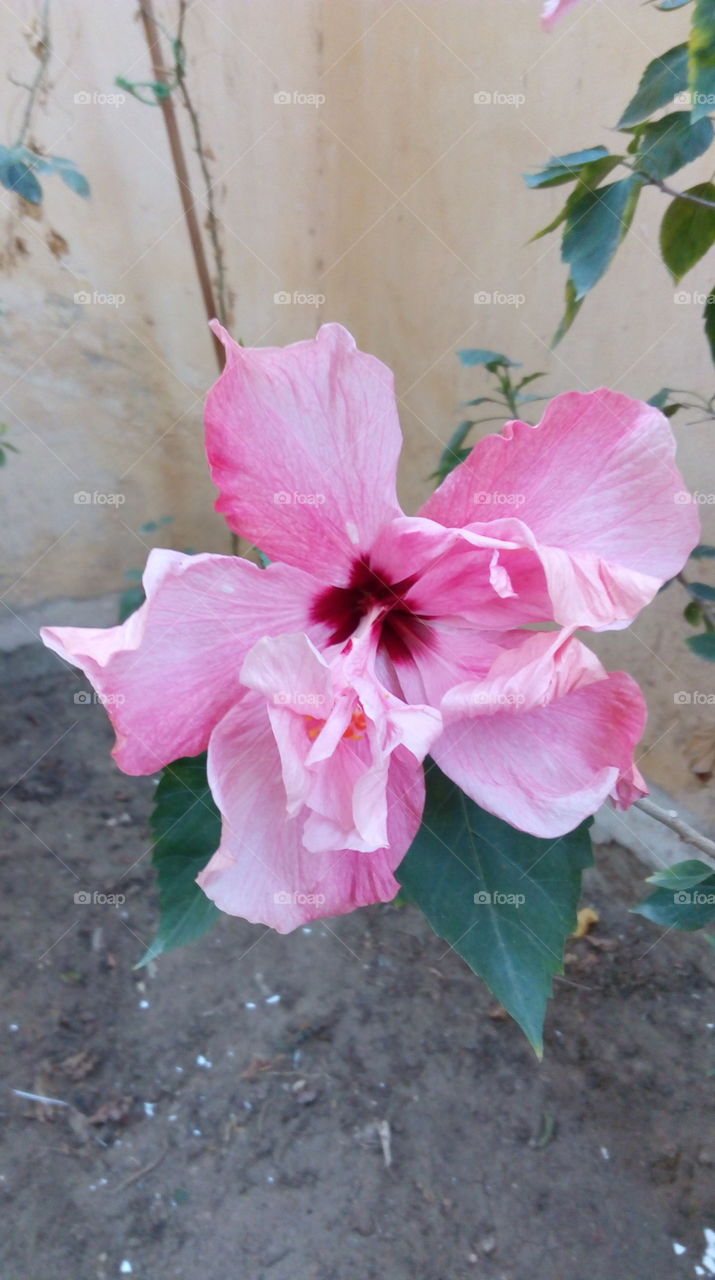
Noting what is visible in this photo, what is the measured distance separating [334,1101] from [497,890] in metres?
0.80

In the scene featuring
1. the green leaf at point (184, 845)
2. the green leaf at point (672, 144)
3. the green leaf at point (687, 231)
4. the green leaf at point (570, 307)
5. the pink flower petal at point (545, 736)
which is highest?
the green leaf at point (672, 144)

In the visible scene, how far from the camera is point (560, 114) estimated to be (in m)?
1.17

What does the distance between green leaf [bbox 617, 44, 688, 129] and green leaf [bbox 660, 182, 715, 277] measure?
0.10m

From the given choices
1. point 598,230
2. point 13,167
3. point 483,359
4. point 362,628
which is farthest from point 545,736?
point 13,167

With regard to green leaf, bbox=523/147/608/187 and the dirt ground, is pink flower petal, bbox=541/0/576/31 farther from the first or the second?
the dirt ground

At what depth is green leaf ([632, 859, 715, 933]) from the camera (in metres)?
0.74

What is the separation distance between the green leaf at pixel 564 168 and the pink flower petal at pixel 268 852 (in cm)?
49

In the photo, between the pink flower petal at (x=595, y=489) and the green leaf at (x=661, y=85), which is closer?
the pink flower petal at (x=595, y=489)

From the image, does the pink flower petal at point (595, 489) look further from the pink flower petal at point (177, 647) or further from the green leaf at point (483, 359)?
the green leaf at point (483, 359)

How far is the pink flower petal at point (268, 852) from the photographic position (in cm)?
Answer: 47

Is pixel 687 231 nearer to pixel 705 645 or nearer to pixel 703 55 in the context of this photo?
pixel 703 55

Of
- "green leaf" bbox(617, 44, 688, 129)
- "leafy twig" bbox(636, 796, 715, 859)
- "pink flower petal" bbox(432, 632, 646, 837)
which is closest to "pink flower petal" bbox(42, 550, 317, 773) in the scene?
"pink flower petal" bbox(432, 632, 646, 837)

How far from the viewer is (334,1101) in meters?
1.21

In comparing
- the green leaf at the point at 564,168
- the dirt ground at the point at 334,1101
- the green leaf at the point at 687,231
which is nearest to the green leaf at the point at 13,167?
the green leaf at the point at 564,168
